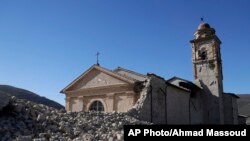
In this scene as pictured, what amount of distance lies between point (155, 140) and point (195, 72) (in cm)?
2523

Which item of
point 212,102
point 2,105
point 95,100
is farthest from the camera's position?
point 212,102

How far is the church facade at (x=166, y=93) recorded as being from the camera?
21219 millimetres

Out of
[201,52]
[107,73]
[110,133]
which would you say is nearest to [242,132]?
[110,133]

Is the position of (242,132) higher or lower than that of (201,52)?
lower

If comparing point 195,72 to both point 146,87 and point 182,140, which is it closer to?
point 146,87

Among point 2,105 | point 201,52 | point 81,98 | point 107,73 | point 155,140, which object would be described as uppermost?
point 201,52

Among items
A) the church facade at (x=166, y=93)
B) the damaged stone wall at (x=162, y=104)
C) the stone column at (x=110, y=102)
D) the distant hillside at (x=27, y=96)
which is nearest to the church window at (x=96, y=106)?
the church facade at (x=166, y=93)

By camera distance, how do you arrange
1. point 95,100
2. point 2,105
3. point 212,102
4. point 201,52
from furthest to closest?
point 201,52 → point 212,102 → point 95,100 → point 2,105

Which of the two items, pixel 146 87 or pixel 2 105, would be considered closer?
A: pixel 2 105

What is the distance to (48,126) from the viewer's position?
33.5 ft

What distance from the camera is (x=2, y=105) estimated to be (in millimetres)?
10281

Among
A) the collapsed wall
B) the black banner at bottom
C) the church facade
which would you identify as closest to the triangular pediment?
the church facade

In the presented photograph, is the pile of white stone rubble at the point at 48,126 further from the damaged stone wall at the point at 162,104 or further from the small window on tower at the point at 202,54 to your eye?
the small window on tower at the point at 202,54

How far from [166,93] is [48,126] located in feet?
45.2
